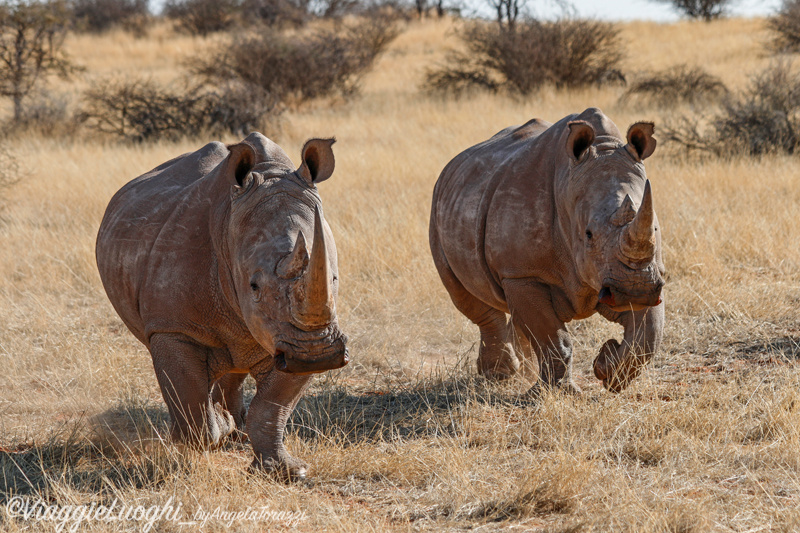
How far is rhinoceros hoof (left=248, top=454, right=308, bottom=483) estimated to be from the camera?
13.5 ft

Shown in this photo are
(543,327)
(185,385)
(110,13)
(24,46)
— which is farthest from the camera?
(110,13)

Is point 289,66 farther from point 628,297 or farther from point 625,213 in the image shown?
point 628,297

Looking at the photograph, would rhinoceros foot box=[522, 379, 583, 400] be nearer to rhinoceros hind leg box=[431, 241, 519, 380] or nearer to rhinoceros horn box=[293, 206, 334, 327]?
rhinoceros hind leg box=[431, 241, 519, 380]

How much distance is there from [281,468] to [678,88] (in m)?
14.8

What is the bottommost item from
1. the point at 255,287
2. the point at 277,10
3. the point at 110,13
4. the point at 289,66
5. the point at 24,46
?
the point at 289,66

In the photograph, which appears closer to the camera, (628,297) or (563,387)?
(628,297)

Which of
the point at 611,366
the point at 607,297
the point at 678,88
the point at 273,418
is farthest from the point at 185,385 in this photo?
the point at 678,88

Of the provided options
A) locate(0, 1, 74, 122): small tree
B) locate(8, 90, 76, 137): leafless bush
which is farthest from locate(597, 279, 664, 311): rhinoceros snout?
locate(0, 1, 74, 122): small tree

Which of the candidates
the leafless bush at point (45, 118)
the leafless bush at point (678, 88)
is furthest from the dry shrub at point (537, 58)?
the leafless bush at point (45, 118)

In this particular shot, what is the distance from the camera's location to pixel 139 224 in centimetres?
444

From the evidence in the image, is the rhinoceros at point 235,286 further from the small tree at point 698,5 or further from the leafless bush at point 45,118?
the small tree at point 698,5

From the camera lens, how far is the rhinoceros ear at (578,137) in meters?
4.67

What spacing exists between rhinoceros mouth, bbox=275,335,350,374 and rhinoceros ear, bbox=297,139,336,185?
0.75m

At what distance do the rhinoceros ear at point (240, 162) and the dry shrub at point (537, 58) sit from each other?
1531cm
